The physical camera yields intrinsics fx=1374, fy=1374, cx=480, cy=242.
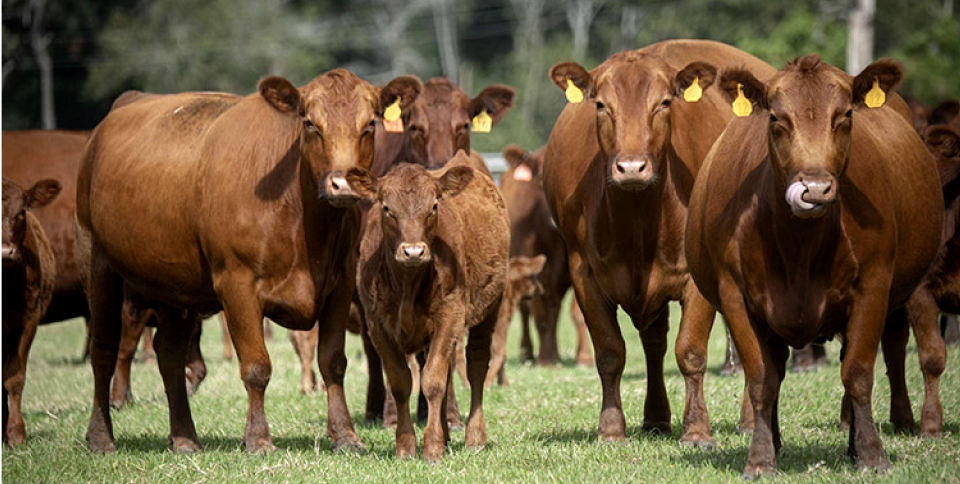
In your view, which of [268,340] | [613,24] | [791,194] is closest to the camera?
[791,194]

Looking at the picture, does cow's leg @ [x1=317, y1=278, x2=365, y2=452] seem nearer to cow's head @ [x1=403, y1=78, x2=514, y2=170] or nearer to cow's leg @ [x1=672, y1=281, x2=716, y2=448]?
cow's leg @ [x1=672, y1=281, x2=716, y2=448]

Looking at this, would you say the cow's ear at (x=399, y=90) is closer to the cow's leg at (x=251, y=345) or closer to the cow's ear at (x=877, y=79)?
the cow's leg at (x=251, y=345)

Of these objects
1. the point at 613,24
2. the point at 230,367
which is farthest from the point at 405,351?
the point at 613,24

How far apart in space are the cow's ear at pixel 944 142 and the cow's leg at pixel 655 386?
2.27 m

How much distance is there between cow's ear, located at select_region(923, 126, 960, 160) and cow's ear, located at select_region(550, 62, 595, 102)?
2.46 metres

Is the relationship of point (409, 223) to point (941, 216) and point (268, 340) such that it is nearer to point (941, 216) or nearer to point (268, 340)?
point (941, 216)

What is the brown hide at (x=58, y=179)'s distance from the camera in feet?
44.0

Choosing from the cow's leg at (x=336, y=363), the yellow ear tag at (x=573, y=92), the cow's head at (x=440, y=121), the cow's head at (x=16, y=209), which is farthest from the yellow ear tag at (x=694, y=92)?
the cow's head at (x=16, y=209)

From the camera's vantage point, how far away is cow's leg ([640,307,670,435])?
9391mm

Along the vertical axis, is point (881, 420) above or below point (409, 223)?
below

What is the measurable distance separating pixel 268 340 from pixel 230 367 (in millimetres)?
3690

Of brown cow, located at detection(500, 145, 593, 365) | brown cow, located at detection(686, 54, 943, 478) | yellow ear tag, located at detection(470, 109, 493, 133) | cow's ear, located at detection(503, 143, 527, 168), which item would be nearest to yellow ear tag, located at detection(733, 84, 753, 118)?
brown cow, located at detection(686, 54, 943, 478)

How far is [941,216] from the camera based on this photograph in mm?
8117

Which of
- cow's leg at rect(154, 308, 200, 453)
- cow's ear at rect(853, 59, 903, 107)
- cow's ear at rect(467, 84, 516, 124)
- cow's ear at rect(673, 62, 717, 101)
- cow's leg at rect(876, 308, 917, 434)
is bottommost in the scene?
cow's leg at rect(154, 308, 200, 453)
